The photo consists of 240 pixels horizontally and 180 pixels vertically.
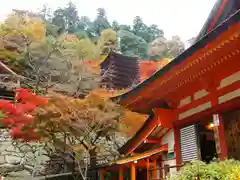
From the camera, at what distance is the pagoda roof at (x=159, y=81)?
4035 millimetres

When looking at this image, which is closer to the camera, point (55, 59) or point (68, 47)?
point (55, 59)

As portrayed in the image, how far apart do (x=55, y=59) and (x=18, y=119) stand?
8749mm

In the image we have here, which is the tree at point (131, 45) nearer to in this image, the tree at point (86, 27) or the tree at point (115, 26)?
the tree at point (86, 27)

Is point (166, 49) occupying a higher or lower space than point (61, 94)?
→ higher

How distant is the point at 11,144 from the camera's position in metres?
16.9

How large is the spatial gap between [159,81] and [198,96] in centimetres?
112

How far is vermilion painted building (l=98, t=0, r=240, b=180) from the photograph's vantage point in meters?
4.58

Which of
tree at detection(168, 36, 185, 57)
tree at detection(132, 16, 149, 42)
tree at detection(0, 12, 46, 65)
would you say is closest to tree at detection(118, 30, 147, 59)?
tree at detection(168, 36, 185, 57)

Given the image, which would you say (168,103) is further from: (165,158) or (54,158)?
(54,158)

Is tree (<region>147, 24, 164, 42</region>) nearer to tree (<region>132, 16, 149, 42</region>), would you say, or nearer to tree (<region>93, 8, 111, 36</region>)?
tree (<region>132, 16, 149, 42</region>)

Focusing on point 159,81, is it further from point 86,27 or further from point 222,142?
point 86,27

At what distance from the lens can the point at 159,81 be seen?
5.65 metres

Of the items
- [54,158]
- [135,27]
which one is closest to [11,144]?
[54,158]

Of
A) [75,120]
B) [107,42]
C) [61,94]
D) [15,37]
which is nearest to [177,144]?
[75,120]
